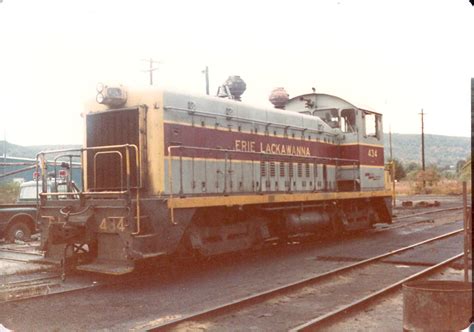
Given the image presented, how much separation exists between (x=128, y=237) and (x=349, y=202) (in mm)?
7776

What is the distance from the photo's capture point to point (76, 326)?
19.0 feet

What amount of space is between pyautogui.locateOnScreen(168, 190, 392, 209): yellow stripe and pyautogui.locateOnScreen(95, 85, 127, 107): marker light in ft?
6.66

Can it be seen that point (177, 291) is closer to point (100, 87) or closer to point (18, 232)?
point (100, 87)

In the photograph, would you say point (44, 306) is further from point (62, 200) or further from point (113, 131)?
point (113, 131)

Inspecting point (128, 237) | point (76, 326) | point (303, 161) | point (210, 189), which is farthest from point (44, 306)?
point (303, 161)

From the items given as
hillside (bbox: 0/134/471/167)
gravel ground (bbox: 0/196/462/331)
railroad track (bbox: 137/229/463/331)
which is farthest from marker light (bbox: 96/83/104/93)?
hillside (bbox: 0/134/471/167)

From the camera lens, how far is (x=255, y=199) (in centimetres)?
1029

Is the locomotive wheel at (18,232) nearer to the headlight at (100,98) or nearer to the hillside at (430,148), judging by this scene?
the headlight at (100,98)

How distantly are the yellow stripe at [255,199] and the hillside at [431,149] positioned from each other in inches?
4431

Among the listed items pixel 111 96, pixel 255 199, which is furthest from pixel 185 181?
pixel 111 96

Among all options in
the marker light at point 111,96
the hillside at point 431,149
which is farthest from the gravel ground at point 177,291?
the hillside at point 431,149

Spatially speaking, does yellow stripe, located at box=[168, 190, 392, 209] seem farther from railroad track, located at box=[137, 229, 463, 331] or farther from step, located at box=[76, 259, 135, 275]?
railroad track, located at box=[137, 229, 463, 331]

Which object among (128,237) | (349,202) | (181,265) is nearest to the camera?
(128,237)

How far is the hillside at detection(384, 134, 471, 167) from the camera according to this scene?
413 ft
